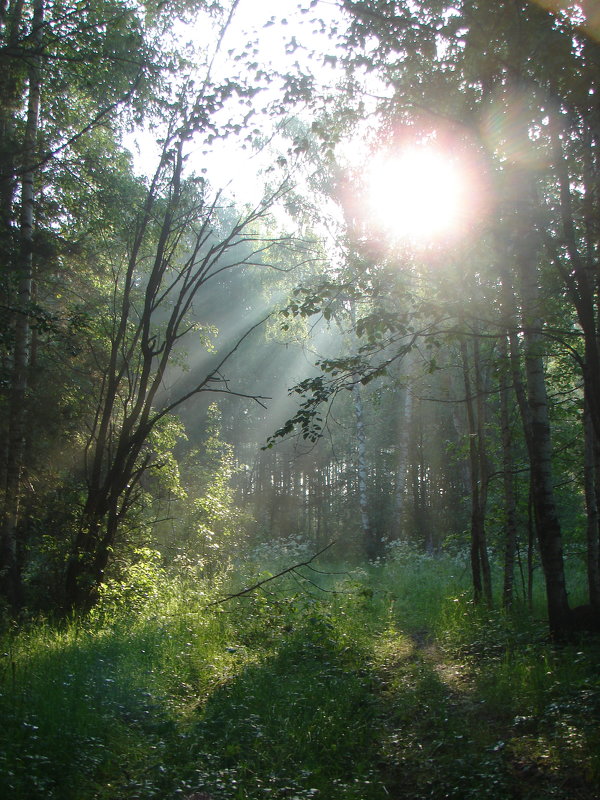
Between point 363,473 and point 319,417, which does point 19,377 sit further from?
point 363,473

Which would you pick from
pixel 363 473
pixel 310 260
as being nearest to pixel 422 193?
pixel 310 260

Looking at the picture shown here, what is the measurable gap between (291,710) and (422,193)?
23.4ft

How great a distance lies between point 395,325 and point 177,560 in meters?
10.5

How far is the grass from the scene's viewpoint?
4.30 metres

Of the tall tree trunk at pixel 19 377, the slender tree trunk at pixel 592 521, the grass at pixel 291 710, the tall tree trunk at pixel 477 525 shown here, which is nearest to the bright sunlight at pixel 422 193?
the tall tree trunk at pixel 477 525

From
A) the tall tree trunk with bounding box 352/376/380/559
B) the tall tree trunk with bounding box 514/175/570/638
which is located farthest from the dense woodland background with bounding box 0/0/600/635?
the tall tree trunk with bounding box 352/376/380/559

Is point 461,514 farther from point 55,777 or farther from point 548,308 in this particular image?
point 55,777

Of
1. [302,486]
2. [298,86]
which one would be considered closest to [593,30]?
[298,86]

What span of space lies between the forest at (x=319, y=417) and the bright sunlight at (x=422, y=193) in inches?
2.0

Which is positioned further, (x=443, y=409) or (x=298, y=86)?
(x=443, y=409)

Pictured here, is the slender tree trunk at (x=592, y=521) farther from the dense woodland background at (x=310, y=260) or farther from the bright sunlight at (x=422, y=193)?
the bright sunlight at (x=422, y=193)

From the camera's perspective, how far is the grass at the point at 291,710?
4.30 metres

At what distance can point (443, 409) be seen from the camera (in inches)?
1204

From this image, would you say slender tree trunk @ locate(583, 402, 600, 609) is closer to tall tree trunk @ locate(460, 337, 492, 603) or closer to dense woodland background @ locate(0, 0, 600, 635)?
dense woodland background @ locate(0, 0, 600, 635)
